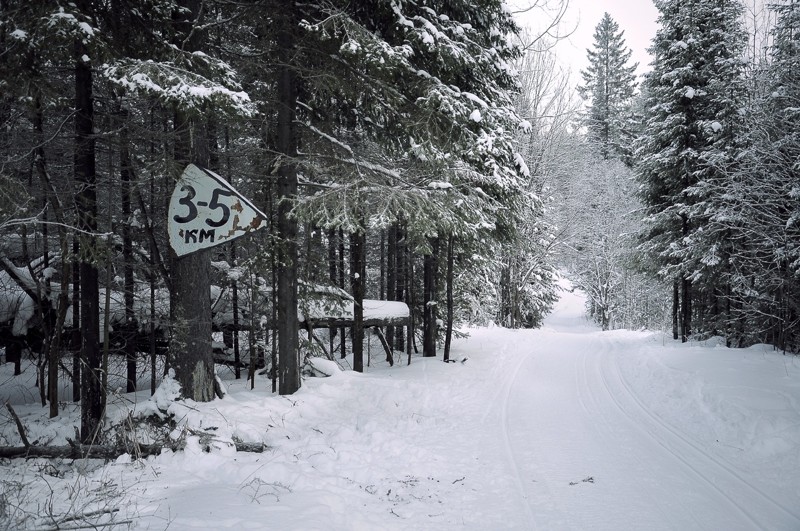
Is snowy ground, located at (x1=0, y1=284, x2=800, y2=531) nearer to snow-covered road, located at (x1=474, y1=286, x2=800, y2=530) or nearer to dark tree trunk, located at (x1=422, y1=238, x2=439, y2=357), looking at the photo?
snow-covered road, located at (x1=474, y1=286, x2=800, y2=530)

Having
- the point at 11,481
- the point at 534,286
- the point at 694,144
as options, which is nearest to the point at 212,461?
the point at 11,481

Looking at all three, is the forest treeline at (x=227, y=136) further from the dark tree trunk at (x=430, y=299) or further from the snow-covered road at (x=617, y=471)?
the snow-covered road at (x=617, y=471)

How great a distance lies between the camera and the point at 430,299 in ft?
47.4

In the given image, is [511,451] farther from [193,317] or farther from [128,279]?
[128,279]

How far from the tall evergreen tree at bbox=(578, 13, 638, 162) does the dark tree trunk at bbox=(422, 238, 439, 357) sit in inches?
1564

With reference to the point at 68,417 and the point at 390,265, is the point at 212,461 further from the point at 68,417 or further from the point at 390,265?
the point at 390,265

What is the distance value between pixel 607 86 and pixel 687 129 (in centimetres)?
3977

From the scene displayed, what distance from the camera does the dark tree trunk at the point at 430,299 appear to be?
558 inches

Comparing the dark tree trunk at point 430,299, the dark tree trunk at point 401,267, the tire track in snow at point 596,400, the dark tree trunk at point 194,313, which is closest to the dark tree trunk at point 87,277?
the dark tree trunk at point 194,313

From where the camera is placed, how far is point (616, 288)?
3631 cm

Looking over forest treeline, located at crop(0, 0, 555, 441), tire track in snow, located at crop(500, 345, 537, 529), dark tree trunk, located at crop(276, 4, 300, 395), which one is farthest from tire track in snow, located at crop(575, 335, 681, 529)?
dark tree trunk, located at crop(276, 4, 300, 395)

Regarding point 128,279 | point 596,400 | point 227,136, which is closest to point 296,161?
point 227,136

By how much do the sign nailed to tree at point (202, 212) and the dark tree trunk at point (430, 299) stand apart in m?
8.41

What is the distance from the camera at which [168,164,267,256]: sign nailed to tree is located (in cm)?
618
